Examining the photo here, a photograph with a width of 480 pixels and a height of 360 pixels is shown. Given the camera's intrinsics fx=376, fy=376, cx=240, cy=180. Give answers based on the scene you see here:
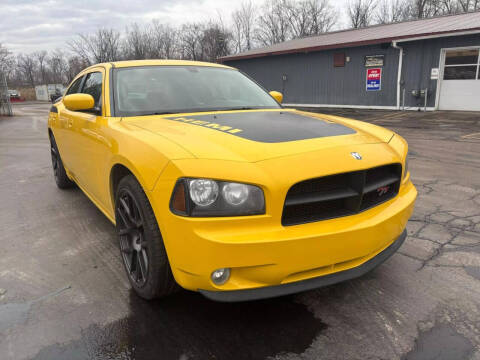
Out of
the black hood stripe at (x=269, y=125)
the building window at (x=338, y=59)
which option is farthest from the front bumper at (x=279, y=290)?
the building window at (x=338, y=59)

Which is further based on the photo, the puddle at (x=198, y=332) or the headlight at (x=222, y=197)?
the puddle at (x=198, y=332)

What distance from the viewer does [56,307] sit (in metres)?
2.42

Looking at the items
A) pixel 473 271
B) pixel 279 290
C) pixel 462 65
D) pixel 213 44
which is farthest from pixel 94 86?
pixel 213 44

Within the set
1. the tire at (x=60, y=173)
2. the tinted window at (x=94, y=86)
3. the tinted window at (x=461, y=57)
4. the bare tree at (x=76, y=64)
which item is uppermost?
the bare tree at (x=76, y=64)

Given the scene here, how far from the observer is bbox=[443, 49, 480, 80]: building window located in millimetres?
14094

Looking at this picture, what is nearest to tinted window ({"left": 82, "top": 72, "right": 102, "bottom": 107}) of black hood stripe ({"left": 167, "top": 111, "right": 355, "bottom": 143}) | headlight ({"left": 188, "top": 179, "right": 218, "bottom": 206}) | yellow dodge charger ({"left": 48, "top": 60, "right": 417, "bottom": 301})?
yellow dodge charger ({"left": 48, "top": 60, "right": 417, "bottom": 301})

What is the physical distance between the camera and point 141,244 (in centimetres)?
228

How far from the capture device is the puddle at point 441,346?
191 centimetres

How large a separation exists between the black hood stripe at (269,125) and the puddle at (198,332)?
1058 mm

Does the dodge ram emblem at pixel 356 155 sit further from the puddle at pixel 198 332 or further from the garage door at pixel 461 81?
the garage door at pixel 461 81

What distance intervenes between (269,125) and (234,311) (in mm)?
1241

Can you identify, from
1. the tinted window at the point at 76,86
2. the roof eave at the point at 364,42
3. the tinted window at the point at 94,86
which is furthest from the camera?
the roof eave at the point at 364,42

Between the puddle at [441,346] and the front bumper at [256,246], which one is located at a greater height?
the front bumper at [256,246]

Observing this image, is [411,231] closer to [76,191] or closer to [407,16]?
[76,191]
